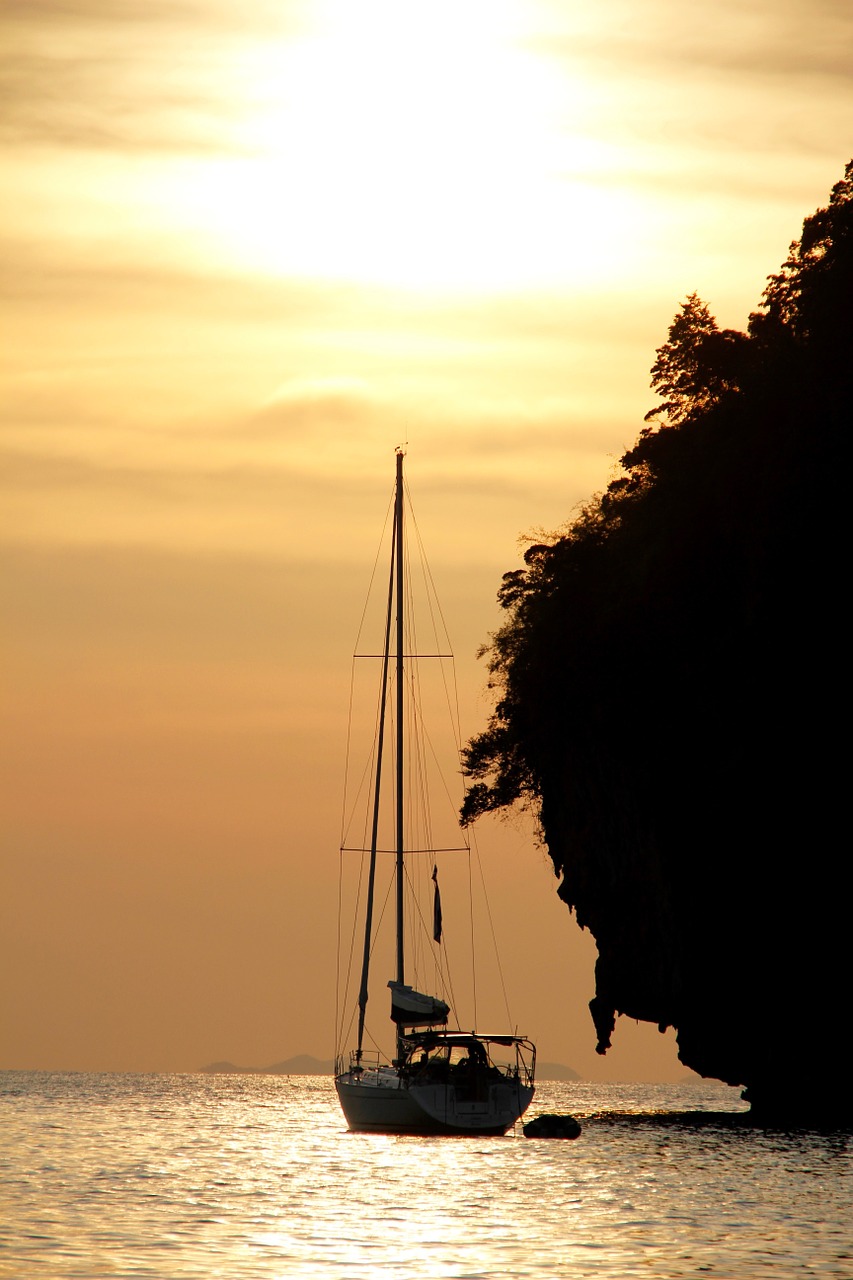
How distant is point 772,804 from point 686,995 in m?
8.86

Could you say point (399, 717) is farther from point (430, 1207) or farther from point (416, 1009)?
point (430, 1207)

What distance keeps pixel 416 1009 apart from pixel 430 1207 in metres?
16.5

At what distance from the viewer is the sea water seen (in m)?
29.5

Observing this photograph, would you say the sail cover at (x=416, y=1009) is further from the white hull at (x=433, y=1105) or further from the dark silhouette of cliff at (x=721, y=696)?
the dark silhouette of cliff at (x=721, y=696)

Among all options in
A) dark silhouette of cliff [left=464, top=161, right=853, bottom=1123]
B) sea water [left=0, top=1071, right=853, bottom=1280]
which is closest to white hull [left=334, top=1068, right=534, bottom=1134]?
sea water [left=0, top=1071, right=853, bottom=1280]

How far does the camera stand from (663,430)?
68062 mm

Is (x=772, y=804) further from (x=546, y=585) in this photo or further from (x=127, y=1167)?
(x=127, y=1167)

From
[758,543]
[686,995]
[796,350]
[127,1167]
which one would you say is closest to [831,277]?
[796,350]

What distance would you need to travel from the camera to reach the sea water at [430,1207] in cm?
2945

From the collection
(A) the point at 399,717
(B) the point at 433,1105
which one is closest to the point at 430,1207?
(B) the point at 433,1105

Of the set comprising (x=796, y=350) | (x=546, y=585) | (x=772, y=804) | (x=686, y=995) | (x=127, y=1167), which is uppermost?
(x=796, y=350)

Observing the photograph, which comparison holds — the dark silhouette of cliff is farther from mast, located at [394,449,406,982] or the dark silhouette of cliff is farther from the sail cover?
the sail cover

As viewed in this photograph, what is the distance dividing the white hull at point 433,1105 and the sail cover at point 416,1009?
1.80 meters

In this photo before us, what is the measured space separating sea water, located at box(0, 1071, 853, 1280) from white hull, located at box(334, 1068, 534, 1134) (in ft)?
2.88
